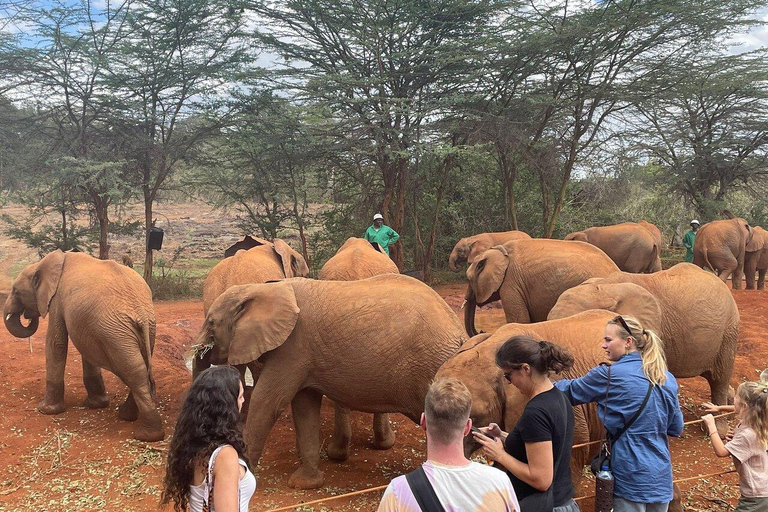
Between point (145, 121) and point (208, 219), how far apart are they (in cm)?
1484

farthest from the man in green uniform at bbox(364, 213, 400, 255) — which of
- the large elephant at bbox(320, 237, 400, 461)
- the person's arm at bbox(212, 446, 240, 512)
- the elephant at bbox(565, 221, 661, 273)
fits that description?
the person's arm at bbox(212, 446, 240, 512)

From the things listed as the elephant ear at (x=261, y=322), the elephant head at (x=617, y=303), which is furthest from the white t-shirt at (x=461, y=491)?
the elephant head at (x=617, y=303)

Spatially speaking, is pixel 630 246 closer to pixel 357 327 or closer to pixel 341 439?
pixel 341 439

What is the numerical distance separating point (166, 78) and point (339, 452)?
1332cm

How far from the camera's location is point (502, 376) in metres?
3.90

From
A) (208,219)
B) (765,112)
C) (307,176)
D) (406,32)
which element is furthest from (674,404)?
(208,219)

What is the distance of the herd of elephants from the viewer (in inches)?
190

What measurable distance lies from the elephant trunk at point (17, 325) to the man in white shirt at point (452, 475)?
764cm

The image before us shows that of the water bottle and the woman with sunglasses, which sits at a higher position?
the woman with sunglasses

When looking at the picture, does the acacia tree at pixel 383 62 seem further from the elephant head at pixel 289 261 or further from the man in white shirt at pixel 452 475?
the man in white shirt at pixel 452 475

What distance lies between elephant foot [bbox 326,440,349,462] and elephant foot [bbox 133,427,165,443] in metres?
1.96

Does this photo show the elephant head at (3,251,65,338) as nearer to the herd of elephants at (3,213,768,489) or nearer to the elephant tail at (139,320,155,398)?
the herd of elephants at (3,213,768,489)

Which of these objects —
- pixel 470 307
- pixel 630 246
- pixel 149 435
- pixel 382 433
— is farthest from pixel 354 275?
pixel 630 246

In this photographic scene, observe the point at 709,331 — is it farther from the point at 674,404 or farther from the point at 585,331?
the point at 674,404
